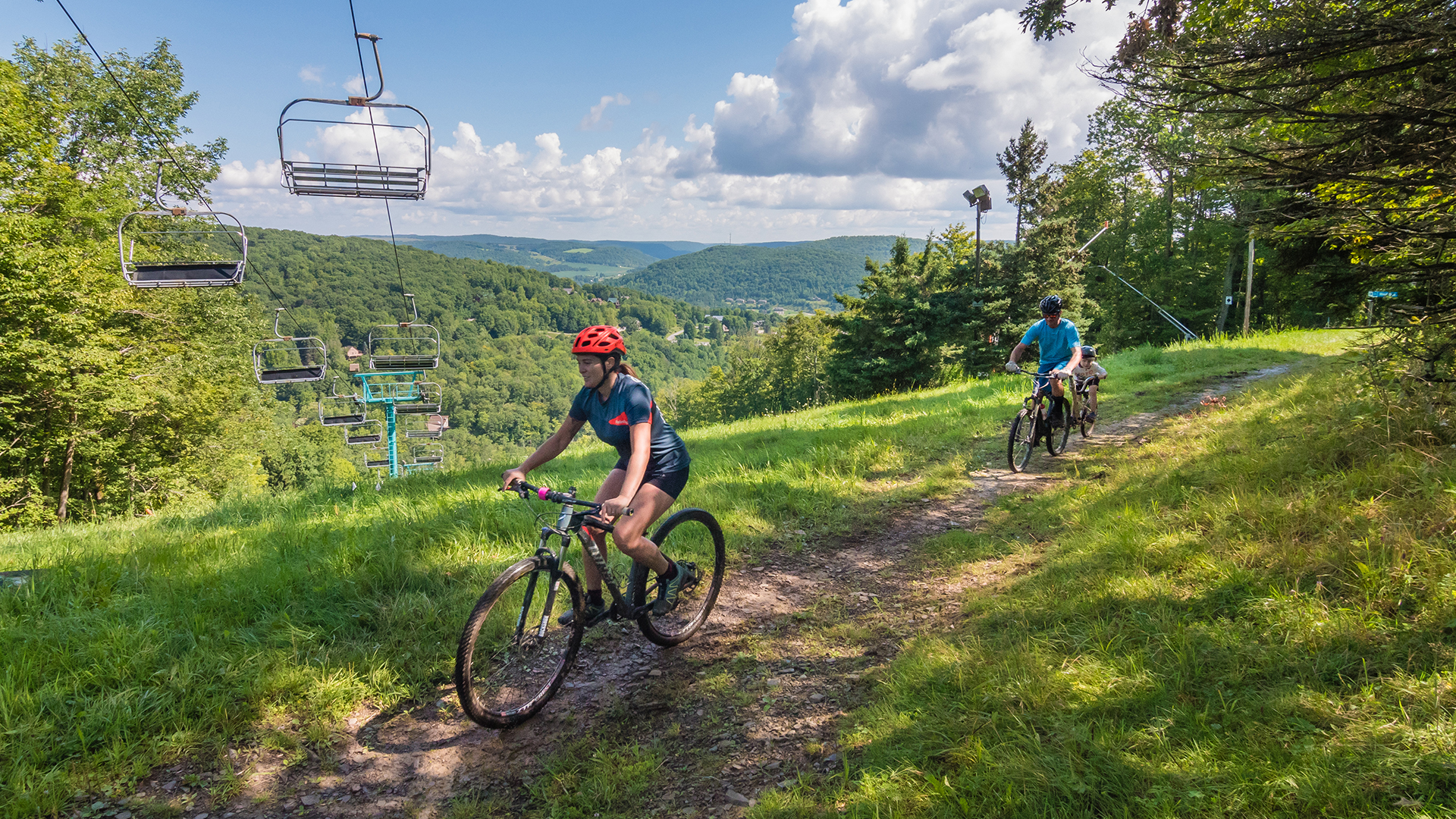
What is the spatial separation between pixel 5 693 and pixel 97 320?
77.5 feet

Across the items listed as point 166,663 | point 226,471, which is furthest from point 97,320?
point 166,663

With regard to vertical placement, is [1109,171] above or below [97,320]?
above

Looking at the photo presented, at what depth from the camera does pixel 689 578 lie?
4.53 m

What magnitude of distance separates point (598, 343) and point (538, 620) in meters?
1.68

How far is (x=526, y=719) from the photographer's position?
12.1 ft

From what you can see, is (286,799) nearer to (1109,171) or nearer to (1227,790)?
(1227,790)

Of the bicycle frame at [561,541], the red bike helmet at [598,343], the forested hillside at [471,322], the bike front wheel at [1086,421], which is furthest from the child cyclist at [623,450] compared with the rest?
the forested hillside at [471,322]

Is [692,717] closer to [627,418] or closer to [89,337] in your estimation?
[627,418]

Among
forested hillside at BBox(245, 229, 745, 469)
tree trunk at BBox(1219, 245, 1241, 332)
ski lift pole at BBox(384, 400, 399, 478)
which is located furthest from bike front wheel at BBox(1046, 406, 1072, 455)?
forested hillside at BBox(245, 229, 745, 469)

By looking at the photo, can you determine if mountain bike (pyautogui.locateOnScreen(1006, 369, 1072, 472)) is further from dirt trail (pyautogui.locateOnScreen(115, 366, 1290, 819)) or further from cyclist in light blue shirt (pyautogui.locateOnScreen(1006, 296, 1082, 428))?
dirt trail (pyautogui.locateOnScreen(115, 366, 1290, 819))

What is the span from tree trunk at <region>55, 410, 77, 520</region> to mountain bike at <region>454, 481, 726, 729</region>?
24.8 m

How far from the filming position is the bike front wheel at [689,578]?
4.27 m

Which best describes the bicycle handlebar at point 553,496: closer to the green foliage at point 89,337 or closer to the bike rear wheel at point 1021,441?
the bike rear wheel at point 1021,441

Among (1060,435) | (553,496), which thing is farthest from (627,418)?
(1060,435)
